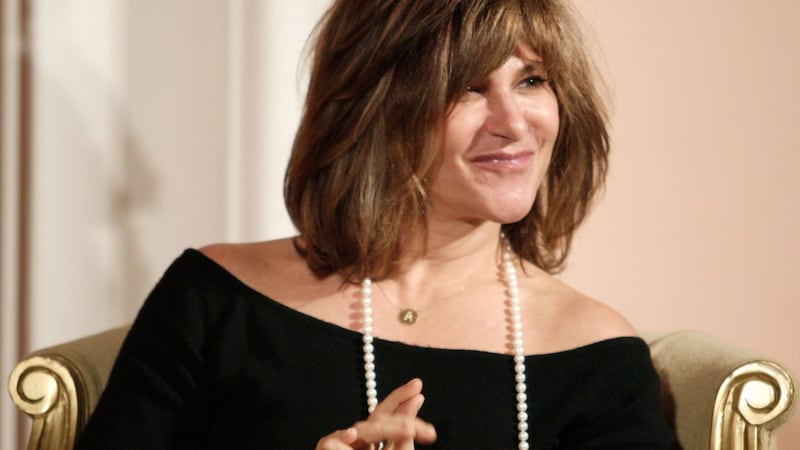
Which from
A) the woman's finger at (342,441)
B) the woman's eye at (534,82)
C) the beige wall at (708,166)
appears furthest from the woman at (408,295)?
the beige wall at (708,166)

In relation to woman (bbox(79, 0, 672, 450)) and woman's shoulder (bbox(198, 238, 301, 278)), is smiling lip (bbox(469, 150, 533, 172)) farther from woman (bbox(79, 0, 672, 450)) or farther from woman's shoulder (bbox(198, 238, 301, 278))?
woman's shoulder (bbox(198, 238, 301, 278))

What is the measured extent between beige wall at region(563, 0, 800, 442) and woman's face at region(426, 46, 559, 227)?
1.76 ft

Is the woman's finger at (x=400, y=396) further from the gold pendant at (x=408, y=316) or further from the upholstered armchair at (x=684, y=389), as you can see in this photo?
the upholstered armchair at (x=684, y=389)

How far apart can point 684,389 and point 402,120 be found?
47 cm

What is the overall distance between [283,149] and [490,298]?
29.9 inches

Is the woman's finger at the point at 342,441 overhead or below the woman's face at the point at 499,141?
below

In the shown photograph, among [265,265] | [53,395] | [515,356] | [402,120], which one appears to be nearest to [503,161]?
[402,120]

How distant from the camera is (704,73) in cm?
187

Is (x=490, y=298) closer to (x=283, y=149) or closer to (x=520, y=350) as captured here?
(x=520, y=350)

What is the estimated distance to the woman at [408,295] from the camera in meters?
1.36

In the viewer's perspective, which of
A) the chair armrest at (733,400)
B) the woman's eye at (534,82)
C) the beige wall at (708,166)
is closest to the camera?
the chair armrest at (733,400)

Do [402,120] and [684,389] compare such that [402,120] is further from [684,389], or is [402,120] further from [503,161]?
[684,389]

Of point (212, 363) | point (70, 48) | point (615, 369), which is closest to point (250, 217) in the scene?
point (70, 48)

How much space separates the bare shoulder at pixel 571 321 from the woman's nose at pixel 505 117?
0.24 meters
